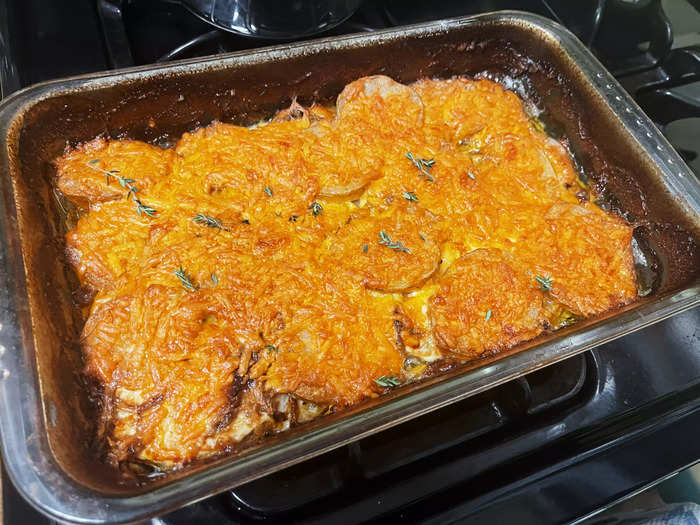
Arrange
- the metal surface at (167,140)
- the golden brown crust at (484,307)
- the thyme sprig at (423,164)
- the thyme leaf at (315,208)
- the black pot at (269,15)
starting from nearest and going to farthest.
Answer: the metal surface at (167,140), the golden brown crust at (484,307), the thyme leaf at (315,208), the thyme sprig at (423,164), the black pot at (269,15)

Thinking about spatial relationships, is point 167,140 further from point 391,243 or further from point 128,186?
point 391,243

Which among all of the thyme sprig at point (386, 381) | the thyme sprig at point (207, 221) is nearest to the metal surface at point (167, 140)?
the thyme sprig at point (386, 381)

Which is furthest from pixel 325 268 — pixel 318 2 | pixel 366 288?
pixel 318 2

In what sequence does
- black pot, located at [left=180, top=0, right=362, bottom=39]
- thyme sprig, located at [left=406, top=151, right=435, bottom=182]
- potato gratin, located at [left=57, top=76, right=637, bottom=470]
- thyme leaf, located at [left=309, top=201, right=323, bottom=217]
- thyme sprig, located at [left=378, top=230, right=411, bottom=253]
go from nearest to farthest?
potato gratin, located at [left=57, top=76, right=637, bottom=470] < thyme sprig, located at [left=378, top=230, right=411, bottom=253] < thyme leaf, located at [left=309, top=201, right=323, bottom=217] < thyme sprig, located at [left=406, top=151, right=435, bottom=182] < black pot, located at [left=180, top=0, right=362, bottom=39]

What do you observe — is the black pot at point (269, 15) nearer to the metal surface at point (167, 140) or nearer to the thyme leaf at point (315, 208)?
the metal surface at point (167, 140)

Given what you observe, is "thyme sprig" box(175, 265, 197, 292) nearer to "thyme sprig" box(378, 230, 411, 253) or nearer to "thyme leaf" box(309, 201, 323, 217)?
"thyme leaf" box(309, 201, 323, 217)

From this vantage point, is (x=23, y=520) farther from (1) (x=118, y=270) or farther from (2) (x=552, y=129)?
(2) (x=552, y=129)

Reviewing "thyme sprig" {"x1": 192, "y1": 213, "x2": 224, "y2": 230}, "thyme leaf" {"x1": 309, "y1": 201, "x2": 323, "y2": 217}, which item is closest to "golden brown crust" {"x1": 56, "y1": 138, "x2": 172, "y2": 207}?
"thyme sprig" {"x1": 192, "y1": 213, "x2": 224, "y2": 230}
